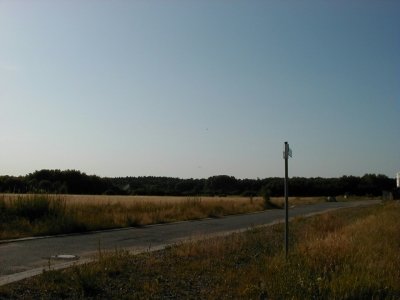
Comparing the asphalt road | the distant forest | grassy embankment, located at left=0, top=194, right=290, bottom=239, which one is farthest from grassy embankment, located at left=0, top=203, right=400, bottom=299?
the distant forest

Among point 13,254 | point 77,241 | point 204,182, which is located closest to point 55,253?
point 13,254

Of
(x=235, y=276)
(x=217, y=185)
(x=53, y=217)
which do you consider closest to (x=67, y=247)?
(x=53, y=217)

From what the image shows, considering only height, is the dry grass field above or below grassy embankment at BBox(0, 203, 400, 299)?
above

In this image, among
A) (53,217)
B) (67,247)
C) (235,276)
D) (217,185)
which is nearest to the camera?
(235,276)

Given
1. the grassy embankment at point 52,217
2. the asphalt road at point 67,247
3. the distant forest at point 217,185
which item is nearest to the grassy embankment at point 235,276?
the asphalt road at point 67,247

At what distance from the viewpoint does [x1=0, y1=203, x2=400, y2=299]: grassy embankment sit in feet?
27.4

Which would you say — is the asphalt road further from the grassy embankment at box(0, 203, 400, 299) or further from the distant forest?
the distant forest

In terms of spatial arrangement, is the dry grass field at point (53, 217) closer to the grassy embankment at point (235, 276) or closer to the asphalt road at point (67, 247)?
the asphalt road at point (67, 247)

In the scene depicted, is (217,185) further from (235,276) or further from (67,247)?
(235,276)

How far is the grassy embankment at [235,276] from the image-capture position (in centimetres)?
836

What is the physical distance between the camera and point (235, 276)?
392 inches

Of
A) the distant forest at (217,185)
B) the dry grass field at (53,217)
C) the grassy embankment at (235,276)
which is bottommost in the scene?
the grassy embankment at (235,276)

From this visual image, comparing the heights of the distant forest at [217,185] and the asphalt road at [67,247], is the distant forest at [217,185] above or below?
above

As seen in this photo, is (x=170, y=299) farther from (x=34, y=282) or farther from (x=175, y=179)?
(x=175, y=179)
